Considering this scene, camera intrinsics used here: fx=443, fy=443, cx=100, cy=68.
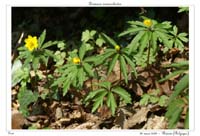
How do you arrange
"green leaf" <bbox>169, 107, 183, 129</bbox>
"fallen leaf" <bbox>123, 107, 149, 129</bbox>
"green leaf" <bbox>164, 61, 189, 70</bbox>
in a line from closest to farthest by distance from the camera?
1. "green leaf" <bbox>169, 107, 183, 129</bbox>
2. "green leaf" <bbox>164, 61, 189, 70</bbox>
3. "fallen leaf" <bbox>123, 107, 149, 129</bbox>

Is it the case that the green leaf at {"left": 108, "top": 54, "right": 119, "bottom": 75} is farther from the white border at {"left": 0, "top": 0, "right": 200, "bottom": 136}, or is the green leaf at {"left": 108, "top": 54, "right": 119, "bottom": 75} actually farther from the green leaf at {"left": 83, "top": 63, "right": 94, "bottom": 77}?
the white border at {"left": 0, "top": 0, "right": 200, "bottom": 136}

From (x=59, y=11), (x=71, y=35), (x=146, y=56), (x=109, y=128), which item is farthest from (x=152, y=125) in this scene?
(x=59, y=11)

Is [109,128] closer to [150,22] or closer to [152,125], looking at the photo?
[152,125]

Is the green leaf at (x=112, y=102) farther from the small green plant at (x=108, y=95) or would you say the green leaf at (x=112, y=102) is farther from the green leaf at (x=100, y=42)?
the green leaf at (x=100, y=42)

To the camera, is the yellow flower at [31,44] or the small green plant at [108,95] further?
the yellow flower at [31,44]

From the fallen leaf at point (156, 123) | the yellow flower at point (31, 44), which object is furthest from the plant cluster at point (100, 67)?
the fallen leaf at point (156, 123)

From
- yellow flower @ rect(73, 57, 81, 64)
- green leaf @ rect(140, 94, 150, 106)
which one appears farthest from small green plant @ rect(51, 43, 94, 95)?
green leaf @ rect(140, 94, 150, 106)
